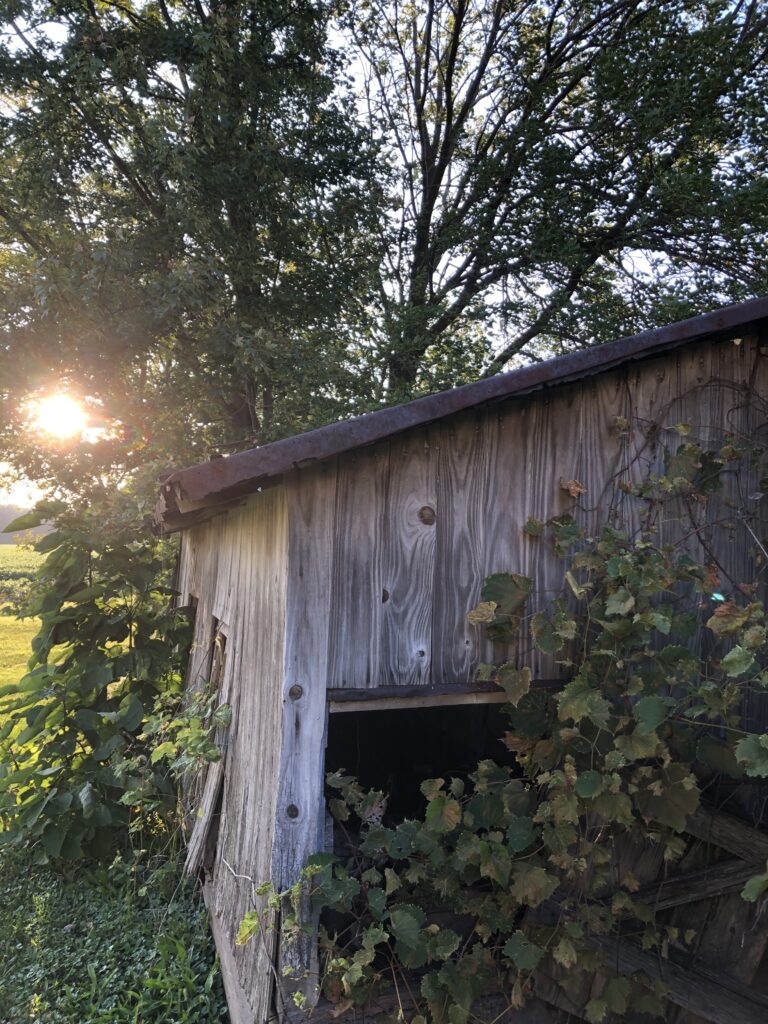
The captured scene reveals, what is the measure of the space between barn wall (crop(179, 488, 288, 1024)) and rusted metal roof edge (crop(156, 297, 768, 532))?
39 centimetres

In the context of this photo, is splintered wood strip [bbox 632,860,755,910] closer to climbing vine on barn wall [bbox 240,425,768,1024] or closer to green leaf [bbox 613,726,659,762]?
climbing vine on barn wall [bbox 240,425,768,1024]

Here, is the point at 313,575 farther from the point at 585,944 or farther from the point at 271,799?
the point at 585,944

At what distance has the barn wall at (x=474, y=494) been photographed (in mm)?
2510

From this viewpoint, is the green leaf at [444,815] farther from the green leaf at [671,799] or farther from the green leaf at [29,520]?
the green leaf at [29,520]

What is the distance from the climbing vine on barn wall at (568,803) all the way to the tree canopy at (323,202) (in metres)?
5.52

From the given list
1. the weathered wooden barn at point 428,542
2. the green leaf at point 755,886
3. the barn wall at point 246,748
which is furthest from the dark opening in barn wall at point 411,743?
the green leaf at point 755,886

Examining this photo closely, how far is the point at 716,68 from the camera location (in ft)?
27.1

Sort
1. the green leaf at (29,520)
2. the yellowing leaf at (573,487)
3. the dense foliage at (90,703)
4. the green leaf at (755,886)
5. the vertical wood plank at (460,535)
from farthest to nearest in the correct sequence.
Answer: the green leaf at (29,520), the dense foliage at (90,703), the yellowing leaf at (573,487), the vertical wood plank at (460,535), the green leaf at (755,886)

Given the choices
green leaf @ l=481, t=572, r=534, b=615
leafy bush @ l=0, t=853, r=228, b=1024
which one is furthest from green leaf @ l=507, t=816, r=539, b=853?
leafy bush @ l=0, t=853, r=228, b=1024

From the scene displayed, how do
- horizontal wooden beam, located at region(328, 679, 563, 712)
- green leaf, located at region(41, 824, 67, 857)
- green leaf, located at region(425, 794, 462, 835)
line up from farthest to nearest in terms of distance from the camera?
green leaf, located at region(41, 824, 67, 857), horizontal wooden beam, located at region(328, 679, 563, 712), green leaf, located at region(425, 794, 462, 835)

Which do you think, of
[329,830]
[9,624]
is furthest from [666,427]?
[9,624]

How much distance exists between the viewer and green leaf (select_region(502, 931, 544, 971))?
7.51ft

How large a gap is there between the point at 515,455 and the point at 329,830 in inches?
66.5

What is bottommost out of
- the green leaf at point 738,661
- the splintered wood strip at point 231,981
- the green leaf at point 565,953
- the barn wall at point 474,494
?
the splintered wood strip at point 231,981
